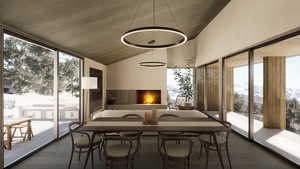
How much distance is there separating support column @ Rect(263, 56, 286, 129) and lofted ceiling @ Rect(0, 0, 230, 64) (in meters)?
2.33

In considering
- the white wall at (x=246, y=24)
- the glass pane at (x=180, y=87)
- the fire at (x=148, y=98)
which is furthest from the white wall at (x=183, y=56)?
the fire at (x=148, y=98)

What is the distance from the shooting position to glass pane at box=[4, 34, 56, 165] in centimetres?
343

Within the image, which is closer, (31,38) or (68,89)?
(31,38)

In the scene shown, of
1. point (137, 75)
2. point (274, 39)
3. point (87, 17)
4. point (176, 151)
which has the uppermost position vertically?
point (87, 17)

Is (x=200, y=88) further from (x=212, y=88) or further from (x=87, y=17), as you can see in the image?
(x=87, y=17)

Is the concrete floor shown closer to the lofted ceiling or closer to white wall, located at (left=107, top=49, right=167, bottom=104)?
the lofted ceiling

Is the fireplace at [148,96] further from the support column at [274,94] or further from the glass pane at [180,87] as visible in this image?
the support column at [274,94]

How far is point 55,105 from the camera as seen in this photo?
4465 mm

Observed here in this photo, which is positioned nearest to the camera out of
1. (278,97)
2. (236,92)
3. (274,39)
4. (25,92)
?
(274,39)

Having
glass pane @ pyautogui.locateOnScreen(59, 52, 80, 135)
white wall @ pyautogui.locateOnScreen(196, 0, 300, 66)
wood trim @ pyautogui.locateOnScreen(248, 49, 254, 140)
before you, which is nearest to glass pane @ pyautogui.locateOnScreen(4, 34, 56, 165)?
glass pane @ pyautogui.locateOnScreen(59, 52, 80, 135)

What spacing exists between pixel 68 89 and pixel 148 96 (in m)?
4.26

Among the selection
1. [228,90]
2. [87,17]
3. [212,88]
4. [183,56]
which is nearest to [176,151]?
[87,17]

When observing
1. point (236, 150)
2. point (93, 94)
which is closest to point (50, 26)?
point (93, 94)

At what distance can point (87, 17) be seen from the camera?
11.7 feet
